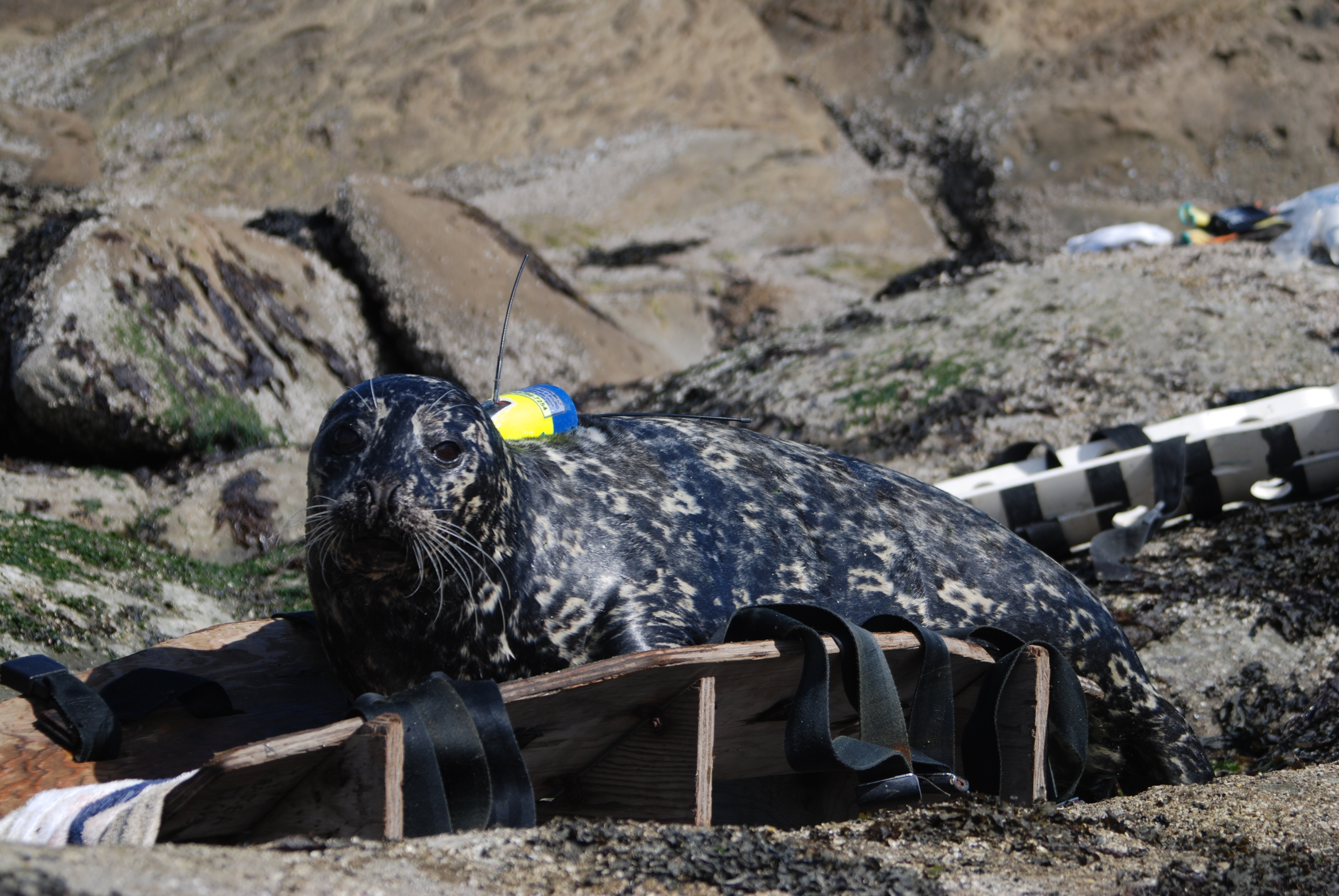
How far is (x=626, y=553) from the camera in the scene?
263cm

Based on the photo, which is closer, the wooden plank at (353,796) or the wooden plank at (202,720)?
the wooden plank at (353,796)

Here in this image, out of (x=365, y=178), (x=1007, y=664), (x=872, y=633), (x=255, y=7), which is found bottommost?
(x=1007, y=664)

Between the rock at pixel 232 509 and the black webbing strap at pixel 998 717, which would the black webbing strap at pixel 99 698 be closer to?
the black webbing strap at pixel 998 717

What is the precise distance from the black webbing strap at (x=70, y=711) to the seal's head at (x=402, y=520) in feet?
1.63

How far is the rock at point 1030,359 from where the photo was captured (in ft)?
17.8

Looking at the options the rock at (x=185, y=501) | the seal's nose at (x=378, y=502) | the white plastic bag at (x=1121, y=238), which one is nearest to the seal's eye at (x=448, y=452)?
the seal's nose at (x=378, y=502)

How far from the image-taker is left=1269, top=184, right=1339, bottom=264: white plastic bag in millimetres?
6594

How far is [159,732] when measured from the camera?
8.14 ft

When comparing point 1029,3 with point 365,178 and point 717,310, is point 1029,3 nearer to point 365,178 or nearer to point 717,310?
point 717,310

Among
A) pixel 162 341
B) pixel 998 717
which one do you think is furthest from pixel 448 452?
pixel 162 341

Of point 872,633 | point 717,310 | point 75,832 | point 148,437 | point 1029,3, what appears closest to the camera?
point 75,832

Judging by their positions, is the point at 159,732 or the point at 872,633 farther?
the point at 159,732

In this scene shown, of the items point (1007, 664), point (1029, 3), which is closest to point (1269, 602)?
point (1007, 664)

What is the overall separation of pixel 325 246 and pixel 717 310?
357 cm
